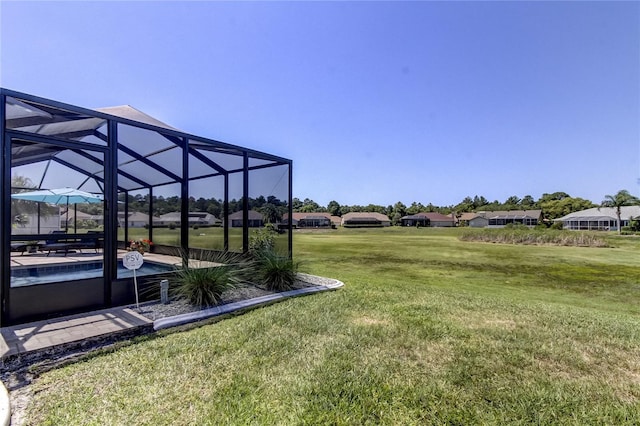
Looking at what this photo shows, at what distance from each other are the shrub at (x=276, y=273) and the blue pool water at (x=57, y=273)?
224cm

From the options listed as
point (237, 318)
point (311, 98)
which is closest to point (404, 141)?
point (311, 98)

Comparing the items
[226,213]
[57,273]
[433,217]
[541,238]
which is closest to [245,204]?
[226,213]

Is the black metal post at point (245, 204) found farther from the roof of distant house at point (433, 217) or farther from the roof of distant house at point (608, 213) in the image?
the roof of distant house at point (433, 217)

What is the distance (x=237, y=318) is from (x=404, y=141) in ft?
78.5

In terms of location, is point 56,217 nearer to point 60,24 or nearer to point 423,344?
point 60,24

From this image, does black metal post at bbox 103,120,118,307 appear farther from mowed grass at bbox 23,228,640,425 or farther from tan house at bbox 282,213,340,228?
tan house at bbox 282,213,340,228

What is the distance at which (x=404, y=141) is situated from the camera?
→ 2552 cm

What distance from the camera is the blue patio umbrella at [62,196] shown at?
5.09 m

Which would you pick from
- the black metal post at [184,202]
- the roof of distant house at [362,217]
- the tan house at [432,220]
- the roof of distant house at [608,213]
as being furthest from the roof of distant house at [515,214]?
the black metal post at [184,202]

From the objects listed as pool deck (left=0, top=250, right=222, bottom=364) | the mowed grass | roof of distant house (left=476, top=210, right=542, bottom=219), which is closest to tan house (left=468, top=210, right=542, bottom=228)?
roof of distant house (left=476, top=210, right=542, bottom=219)

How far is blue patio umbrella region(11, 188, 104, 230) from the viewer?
5.09 meters

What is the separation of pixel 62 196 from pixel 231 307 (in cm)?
435

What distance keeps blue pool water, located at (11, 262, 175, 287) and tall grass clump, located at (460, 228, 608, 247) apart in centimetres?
2879

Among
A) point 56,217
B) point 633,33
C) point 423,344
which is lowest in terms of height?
point 423,344
